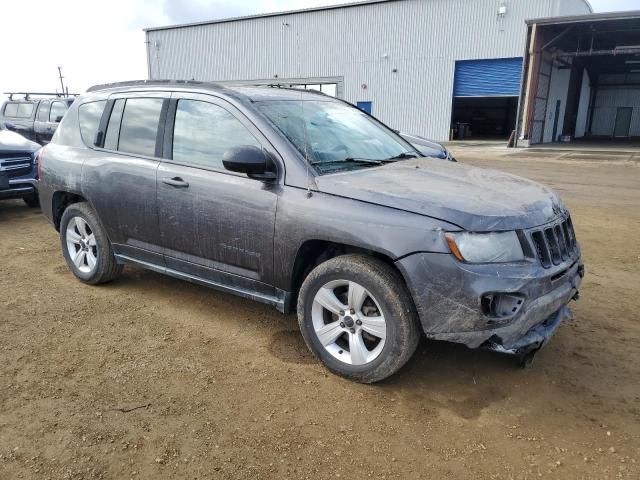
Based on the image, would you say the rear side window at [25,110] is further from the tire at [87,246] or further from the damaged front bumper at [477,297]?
the damaged front bumper at [477,297]

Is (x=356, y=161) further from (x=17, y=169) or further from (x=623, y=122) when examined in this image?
(x=623, y=122)

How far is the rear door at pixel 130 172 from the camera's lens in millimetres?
4094

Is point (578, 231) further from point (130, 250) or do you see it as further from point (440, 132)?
point (440, 132)

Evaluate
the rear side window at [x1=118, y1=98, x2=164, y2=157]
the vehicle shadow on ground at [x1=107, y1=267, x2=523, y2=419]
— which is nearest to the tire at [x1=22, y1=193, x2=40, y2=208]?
the rear side window at [x1=118, y1=98, x2=164, y2=157]

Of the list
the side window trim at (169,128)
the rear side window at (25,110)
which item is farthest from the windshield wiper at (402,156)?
the rear side window at (25,110)

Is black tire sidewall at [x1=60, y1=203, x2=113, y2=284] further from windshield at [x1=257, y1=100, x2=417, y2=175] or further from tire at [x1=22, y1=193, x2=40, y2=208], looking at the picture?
tire at [x1=22, y1=193, x2=40, y2=208]

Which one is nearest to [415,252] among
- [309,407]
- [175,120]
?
[309,407]

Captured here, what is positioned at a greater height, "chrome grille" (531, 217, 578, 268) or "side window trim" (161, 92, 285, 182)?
"side window trim" (161, 92, 285, 182)

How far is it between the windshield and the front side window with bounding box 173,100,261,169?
0.25 metres

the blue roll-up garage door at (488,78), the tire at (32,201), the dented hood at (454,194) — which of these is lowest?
the tire at (32,201)

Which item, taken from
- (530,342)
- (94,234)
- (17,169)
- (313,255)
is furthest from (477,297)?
(17,169)

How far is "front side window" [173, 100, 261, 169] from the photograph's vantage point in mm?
3669

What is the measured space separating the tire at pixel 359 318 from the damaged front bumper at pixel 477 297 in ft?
0.43

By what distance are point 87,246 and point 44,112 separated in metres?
12.5
